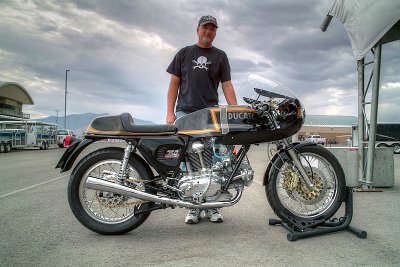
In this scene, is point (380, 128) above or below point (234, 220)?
above

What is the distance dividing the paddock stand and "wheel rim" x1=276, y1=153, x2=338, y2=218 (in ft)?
0.47

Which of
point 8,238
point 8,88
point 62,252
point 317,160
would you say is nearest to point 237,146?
point 317,160

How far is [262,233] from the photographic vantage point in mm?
3762

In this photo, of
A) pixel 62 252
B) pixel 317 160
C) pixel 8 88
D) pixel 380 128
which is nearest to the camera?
pixel 62 252

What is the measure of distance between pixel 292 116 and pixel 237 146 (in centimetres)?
71

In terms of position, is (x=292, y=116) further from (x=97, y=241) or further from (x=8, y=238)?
(x=8, y=238)

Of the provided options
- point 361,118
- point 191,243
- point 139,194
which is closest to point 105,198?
point 139,194

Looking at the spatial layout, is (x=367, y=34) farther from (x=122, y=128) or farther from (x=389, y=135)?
(x=389, y=135)

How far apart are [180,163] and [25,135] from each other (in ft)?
89.1

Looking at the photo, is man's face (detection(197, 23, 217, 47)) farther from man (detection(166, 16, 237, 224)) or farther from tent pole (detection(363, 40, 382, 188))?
tent pole (detection(363, 40, 382, 188))

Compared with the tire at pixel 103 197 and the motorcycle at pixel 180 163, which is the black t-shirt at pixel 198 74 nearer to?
the motorcycle at pixel 180 163

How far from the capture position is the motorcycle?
3.63 m

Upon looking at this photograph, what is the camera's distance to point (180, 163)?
373cm

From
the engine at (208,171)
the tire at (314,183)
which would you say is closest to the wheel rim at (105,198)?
the engine at (208,171)
